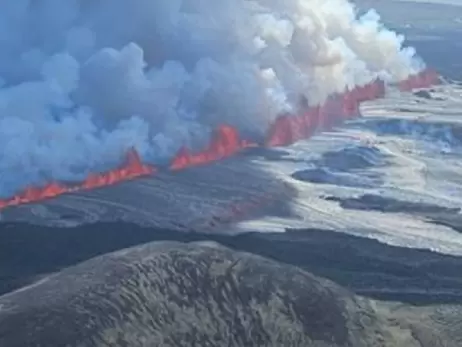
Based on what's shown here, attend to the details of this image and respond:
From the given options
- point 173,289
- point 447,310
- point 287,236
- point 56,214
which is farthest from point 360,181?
point 173,289

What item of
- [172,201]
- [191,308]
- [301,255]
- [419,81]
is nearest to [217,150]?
[172,201]

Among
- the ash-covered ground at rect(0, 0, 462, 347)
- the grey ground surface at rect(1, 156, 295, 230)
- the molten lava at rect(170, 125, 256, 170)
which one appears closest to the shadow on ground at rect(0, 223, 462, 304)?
the ash-covered ground at rect(0, 0, 462, 347)

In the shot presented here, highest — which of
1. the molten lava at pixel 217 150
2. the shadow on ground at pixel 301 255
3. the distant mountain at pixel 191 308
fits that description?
the distant mountain at pixel 191 308

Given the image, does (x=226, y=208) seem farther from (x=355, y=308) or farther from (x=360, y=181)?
(x=355, y=308)

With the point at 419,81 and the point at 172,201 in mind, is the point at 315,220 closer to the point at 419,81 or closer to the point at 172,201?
the point at 172,201

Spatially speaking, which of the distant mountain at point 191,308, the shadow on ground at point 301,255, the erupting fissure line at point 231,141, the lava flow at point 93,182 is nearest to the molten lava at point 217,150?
the erupting fissure line at point 231,141

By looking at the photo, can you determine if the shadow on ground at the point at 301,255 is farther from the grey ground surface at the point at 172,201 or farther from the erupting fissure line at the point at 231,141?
the erupting fissure line at the point at 231,141
